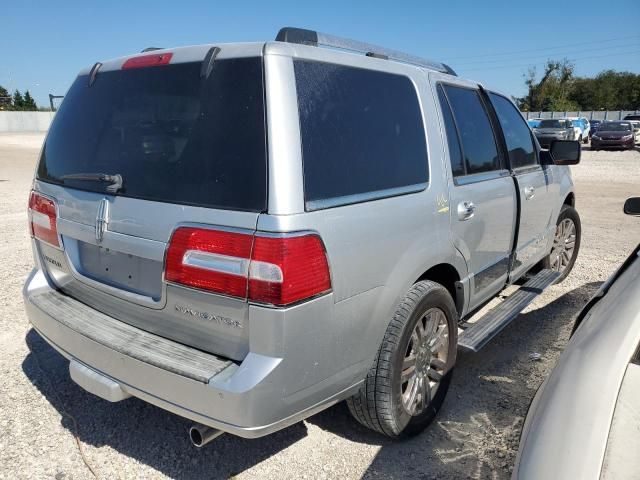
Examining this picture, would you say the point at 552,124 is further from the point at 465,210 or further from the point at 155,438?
the point at 155,438

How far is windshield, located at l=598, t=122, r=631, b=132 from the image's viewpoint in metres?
26.1

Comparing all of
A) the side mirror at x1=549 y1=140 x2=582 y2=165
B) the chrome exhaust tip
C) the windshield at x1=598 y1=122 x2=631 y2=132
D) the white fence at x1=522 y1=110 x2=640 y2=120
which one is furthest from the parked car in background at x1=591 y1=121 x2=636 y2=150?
the chrome exhaust tip

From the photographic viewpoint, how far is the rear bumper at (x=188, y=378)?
2031 mm

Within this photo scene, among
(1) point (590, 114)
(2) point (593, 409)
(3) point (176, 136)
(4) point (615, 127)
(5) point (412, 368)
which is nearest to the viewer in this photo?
(2) point (593, 409)

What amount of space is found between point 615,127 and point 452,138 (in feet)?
90.3

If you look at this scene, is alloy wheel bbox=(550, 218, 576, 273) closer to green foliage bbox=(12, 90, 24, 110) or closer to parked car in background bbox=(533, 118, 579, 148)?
parked car in background bbox=(533, 118, 579, 148)

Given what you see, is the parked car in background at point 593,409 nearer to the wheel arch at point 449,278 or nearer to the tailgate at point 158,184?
the tailgate at point 158,184

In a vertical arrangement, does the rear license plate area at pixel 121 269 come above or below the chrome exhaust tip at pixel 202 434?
above

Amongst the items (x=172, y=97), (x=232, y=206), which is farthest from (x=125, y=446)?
(x=172, y=97)

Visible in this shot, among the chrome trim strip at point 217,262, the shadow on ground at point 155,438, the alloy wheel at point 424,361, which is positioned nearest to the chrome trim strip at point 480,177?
the alloy wheel at point 424,361

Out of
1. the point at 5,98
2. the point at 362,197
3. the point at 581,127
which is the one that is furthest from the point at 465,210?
the point at 5,98

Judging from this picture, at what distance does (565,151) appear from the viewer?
4.63 m

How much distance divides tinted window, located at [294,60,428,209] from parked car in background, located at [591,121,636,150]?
2685cm

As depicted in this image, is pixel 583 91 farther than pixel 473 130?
Yes
